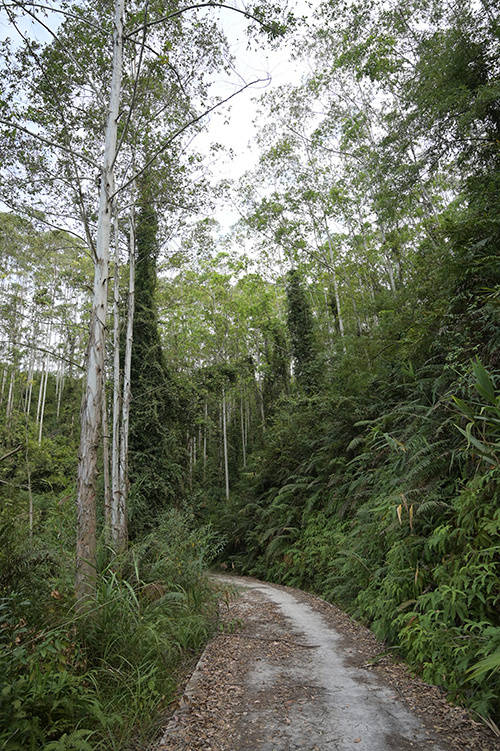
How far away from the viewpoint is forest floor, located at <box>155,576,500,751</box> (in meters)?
2.59

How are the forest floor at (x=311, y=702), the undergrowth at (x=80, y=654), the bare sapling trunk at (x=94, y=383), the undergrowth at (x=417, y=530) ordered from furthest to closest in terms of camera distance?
1. the bare sapling trunk at (x=94, y=383)
2. the undergrowth at (x=417, y=530)
3. the forest floor at (x=311, y=702)
4. the undergrowth at (x=80, y=654)

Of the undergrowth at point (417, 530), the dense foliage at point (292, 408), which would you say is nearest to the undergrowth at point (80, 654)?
the dense foliage at point (292, 408)

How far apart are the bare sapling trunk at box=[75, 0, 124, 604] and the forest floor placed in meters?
1.43

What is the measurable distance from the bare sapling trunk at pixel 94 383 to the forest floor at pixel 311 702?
4.70 feet

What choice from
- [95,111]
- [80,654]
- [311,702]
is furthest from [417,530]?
[95,111]

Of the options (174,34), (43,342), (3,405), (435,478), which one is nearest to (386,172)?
(174,34)

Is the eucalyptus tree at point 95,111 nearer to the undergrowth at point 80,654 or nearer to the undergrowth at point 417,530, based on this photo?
the undergrowth at point 80,654

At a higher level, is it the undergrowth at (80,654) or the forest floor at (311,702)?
the undergrowth at (80,654)

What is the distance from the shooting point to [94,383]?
14.5 feet

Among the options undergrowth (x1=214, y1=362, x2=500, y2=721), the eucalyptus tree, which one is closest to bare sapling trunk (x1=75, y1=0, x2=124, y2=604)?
the eucalyptus tree

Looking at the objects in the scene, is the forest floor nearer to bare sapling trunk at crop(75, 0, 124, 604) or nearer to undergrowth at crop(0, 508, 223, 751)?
undergrowth at crop(0, 508, 223, 751)

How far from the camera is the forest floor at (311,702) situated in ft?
8.50

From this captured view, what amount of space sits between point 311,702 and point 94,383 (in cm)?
363

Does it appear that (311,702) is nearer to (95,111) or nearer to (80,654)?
(80,654)
